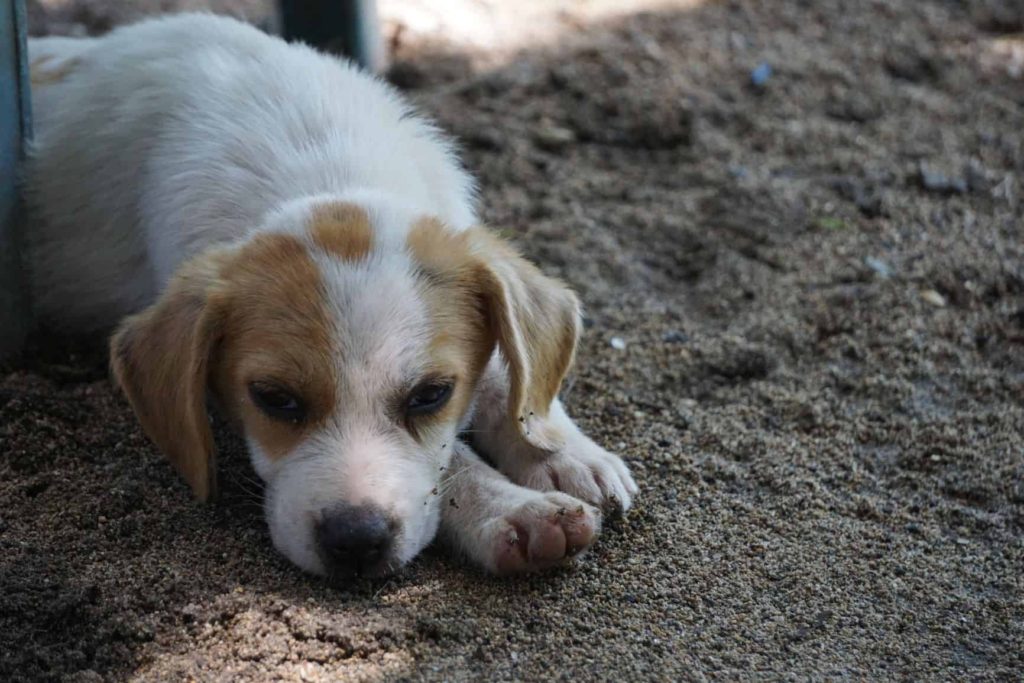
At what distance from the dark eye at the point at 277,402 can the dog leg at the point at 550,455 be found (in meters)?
0.70

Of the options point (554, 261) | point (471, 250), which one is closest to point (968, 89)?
point (554, 261)

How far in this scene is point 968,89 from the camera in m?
7.47

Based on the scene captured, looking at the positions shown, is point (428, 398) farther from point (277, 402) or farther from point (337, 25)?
point (337, 25)

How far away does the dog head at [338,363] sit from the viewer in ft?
11.2

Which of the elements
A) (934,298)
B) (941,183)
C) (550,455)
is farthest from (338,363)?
(941,183)

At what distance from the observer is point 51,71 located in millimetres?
5223

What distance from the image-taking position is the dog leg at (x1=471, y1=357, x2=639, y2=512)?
152 inches

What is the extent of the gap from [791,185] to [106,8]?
14.9 ft

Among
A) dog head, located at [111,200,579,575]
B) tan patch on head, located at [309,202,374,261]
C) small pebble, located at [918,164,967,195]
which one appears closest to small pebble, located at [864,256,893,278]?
small pebble, located at [918,164,967,195]

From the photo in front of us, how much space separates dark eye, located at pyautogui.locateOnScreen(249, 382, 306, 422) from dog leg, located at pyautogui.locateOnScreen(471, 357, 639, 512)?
2.30 ft

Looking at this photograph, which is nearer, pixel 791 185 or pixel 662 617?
pixel 662 617

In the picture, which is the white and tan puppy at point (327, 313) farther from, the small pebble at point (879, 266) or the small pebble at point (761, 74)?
the small pebble at point (761, 74)

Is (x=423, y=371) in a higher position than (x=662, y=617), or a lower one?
higher

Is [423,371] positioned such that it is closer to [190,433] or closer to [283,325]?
[283,325]
